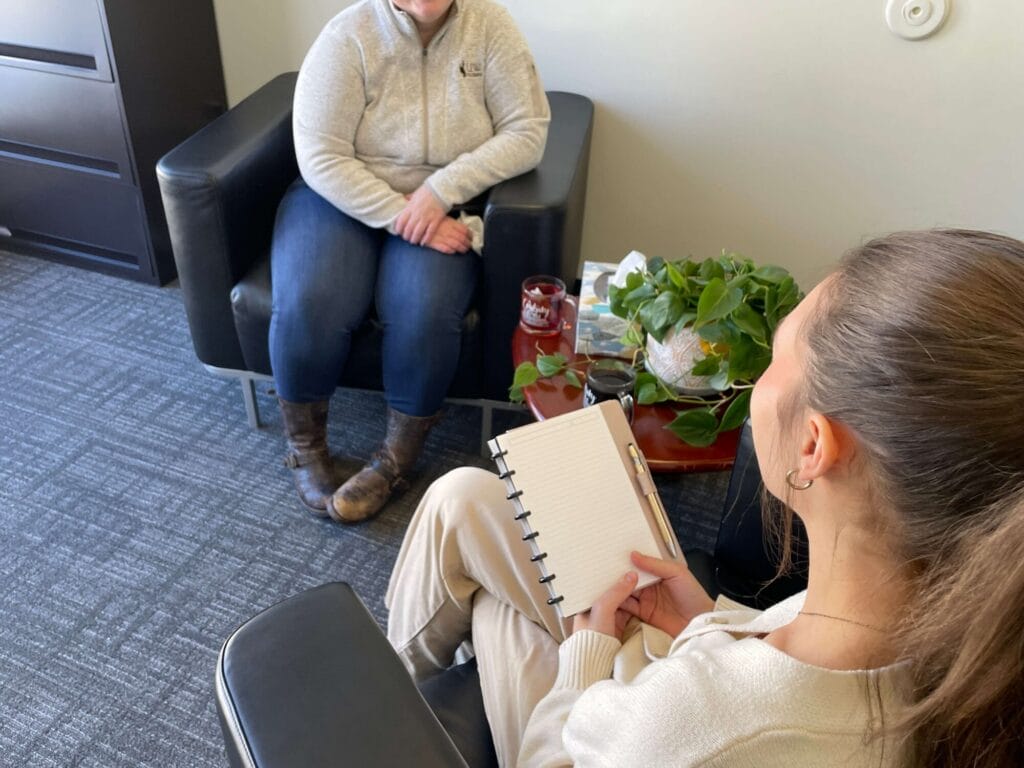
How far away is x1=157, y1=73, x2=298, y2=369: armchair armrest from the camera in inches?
65.5

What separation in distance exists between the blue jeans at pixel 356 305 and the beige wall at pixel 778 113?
2.51 ft

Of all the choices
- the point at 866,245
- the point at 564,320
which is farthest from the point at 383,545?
the point at 866,245

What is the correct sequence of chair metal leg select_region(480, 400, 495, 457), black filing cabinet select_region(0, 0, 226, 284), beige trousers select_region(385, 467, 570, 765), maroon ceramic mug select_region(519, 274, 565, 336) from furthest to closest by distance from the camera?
black filing cabinet select_region(0, 0, 226, 284) < chair metal leg select_region(480, 400, 495, 457) < maroon ceramic mug select_region(519, 274, 565, 336) < beige trousers select_region(385, 467, 570, 765)

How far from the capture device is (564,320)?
1.60m

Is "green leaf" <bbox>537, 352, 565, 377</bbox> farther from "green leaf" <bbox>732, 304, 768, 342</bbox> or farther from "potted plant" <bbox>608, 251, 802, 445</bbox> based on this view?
"green leaf" <bbox>732, 304, 768, 342</bbox>

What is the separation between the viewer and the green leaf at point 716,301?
1.18m

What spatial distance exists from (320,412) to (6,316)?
1167mm

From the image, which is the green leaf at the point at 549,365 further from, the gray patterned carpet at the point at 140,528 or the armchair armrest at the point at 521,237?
the gray patterned carpet at the point at 140,528

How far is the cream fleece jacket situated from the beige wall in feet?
1.49

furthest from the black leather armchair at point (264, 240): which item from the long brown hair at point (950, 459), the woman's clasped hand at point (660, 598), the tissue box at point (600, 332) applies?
the long brown hair at point (950, 459)

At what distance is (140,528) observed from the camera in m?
1.71

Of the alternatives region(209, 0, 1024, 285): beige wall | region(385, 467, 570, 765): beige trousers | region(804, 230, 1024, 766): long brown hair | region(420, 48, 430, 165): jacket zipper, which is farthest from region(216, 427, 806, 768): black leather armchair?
region(209, 0, 1024, 285): beige wall

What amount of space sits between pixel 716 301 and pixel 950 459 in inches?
24.5

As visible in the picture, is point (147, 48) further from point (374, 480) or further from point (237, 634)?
point (237, 634)
